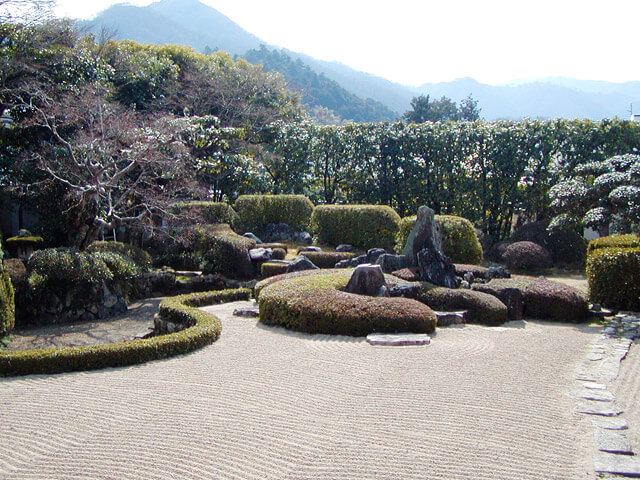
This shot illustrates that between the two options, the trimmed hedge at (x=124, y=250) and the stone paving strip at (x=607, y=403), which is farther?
the trimmed hedge at (x=124, y=250)

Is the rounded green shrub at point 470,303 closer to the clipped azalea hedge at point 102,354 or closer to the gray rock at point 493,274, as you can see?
the gray rock at point 493,274

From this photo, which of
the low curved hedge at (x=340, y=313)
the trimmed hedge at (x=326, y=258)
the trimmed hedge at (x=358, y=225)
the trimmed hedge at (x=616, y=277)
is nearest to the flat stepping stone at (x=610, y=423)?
the low curved hedge at (x=340, y=313)

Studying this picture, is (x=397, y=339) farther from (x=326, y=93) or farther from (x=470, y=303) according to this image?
(x=326, y=93)

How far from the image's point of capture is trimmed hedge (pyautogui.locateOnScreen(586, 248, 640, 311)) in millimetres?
10352

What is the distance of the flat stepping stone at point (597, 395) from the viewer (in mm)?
5605

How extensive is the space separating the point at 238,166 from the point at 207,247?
16.5 feet

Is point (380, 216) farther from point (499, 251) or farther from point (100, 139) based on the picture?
point (100, 139)

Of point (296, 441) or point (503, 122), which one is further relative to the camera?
point (503, 122)

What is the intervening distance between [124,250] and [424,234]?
24.1ft

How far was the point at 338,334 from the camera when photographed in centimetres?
853

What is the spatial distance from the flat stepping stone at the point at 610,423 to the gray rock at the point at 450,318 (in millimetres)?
4304

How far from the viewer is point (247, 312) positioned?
10297 millimetres

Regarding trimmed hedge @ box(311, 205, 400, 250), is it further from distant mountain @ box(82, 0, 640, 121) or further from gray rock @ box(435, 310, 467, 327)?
distant mountain @ box(82, 0, 640, 121)

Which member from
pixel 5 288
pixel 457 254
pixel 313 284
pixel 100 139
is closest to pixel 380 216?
pixel 457 254
